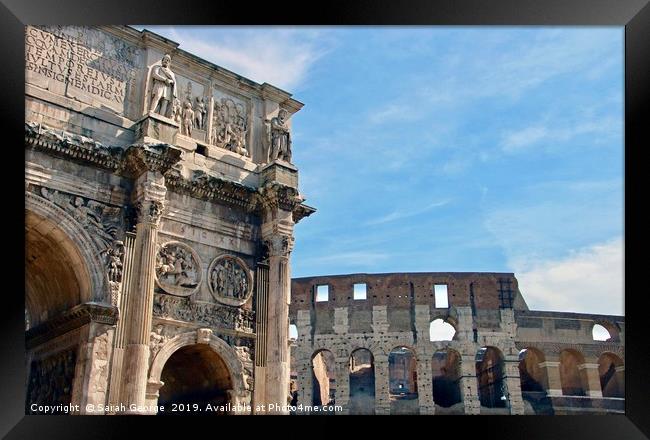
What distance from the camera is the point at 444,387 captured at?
34438 millimetres

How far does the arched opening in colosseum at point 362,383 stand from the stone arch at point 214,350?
1937 cm

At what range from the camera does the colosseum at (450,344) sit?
3130cm

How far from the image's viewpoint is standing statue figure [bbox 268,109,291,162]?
14391mm

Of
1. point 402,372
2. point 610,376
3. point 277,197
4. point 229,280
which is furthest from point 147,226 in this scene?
point 610,376

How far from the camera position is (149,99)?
12.8m

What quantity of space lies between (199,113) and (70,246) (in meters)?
4.03

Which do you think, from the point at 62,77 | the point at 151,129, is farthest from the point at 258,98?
the point at 62,77

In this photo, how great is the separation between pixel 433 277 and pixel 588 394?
29.8 feet

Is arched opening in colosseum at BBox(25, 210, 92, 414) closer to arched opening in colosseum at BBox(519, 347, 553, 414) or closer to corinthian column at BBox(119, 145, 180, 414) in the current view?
corinthian column at BBox(119, 145, 180, 414)

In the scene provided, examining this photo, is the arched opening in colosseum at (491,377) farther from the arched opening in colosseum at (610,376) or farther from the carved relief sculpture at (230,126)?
the carved relief sculpture at (230,126)

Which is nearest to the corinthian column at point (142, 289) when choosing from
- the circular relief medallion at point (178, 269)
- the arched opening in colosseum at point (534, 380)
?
the circular relief medallion at point (178, 269)

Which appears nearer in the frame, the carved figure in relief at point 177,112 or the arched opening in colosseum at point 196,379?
the arched opening in colosseum at point 196,379

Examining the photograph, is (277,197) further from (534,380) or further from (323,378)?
(534,380)
